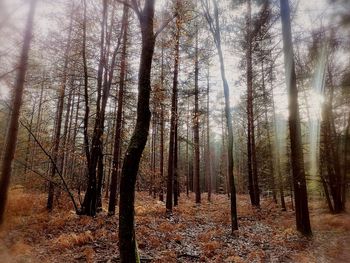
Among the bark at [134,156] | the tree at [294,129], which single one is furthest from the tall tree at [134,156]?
the tree at [294,129]

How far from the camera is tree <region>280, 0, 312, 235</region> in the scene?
10.6m

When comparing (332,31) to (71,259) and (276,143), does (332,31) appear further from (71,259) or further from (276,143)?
(276,143)

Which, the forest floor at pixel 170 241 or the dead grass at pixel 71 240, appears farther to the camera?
the dead grass at pixel 71 240

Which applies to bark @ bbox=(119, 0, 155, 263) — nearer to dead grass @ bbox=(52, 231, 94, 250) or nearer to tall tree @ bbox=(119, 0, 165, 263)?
tall tree @ bbox=(119, 0, 165, 263)

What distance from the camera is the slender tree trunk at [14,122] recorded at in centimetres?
1100

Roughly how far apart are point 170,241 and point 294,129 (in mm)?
6508

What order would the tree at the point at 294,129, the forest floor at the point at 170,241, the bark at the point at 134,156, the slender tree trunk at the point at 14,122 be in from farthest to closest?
1. the slender tree trunk at the point at 14,122
2. the tree at the point at 294,129
3. the forest floor at the point at 170,241
4. the bark at the point at 134,156

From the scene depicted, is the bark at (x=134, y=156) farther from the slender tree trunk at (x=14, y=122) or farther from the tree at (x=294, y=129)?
the slender tree trunk at (x=14, y=122)

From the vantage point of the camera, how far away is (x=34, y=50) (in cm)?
1412

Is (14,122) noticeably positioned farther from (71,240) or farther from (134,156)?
(134,156)

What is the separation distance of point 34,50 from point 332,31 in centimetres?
1377

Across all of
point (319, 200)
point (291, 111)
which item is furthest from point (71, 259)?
point (319, 200)

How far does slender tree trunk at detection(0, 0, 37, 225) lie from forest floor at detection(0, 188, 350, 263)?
1.46 meters

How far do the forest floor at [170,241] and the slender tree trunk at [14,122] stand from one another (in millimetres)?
1458
